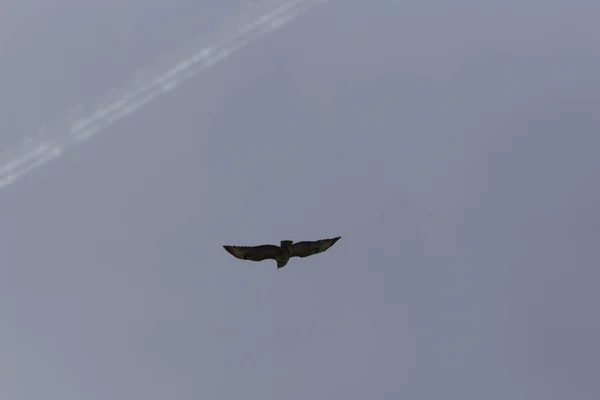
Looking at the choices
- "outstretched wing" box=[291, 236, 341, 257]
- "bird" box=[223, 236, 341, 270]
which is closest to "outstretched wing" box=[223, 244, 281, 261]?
"bird" box=[223, 236, 341, 270]

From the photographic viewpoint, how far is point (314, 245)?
6481 centimetres

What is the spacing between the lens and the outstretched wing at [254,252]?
211 feet

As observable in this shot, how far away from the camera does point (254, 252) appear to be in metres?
64.8

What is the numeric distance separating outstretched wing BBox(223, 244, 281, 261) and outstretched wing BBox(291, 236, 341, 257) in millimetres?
1833

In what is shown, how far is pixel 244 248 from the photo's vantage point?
211 feet

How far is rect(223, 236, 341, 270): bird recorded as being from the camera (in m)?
64.0

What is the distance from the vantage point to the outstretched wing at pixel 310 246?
211 feet

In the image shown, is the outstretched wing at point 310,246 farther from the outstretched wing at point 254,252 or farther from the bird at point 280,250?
the outstretched wing at point 254,252

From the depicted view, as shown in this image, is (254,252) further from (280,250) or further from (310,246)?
(310,246)

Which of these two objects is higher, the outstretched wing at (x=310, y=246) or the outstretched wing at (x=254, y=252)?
the outstretched wing at (x=254, y=252)

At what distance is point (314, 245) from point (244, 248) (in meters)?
7.14

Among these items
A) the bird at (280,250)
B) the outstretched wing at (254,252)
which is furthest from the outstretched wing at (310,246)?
the outstretched wing at (254,252)

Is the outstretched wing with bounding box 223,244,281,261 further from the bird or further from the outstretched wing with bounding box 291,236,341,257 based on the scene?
the outstretched wing with bounding box 291,236,341,257

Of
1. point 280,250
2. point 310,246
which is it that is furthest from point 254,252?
point 310,246
